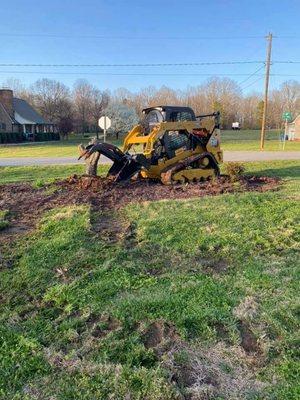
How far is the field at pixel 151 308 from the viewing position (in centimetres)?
278

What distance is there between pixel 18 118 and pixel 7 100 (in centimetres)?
284

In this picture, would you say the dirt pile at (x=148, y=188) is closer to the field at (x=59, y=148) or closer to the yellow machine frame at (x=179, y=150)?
the yellow machine frame at (x=179, y=150)

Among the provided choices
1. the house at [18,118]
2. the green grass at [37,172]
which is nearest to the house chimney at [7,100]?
the house at [18,118]

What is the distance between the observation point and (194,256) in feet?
17.1

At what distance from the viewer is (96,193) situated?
31.4ft

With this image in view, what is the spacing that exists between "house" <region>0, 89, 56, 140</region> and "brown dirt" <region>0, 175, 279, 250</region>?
45.4 m

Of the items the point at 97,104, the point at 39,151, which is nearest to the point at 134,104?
the point at 97,104

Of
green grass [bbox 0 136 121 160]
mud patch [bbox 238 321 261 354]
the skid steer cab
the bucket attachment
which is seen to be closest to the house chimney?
green grass [bbox 0 136 121 160]

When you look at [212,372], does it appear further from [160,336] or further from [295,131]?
[295,131]

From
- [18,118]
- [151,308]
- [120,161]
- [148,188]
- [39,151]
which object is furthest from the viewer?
[18,118]

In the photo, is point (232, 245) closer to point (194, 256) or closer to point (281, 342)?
point (194, 256)

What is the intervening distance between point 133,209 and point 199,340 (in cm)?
499

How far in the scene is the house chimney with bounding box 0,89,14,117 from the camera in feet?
184

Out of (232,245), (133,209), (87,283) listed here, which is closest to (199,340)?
(87,283)
